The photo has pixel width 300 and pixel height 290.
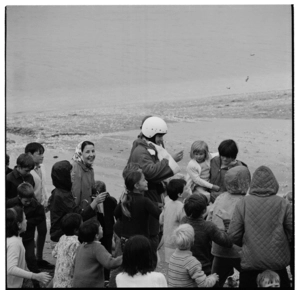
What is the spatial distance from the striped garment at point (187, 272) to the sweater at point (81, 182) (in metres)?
1.66

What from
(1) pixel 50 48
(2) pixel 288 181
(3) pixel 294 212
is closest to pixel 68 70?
(1) pixel 50 48

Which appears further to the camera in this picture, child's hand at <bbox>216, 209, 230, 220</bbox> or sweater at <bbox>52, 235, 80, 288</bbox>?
child's hand at <bbox>216, 209, 230, 220</bbox>

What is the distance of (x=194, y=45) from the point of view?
1029cm

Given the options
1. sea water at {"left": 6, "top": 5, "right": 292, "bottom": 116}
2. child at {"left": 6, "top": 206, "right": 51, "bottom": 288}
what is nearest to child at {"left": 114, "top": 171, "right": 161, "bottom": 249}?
child at {"left": 6, "top": 206, "right": 51, "bottom": 288}

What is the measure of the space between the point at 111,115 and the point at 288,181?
253cm

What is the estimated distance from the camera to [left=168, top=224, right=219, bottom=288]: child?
236 inches

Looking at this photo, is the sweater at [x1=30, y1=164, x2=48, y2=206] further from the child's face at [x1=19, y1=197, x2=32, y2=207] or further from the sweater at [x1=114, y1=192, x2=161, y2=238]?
the sweater at [x1=114, y1=192, x2=161, y2=238]

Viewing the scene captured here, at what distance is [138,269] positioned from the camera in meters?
5.75

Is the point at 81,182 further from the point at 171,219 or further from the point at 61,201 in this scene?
the point at 171,219

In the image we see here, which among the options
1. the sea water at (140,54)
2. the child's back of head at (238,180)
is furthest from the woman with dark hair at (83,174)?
the sea water at (140,54)

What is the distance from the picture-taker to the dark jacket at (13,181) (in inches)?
293

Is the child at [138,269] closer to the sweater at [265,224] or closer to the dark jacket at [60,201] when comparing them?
the sweater at [265,224]

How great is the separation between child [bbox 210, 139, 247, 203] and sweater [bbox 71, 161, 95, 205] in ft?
3.97

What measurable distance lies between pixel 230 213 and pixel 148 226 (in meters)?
0.76
